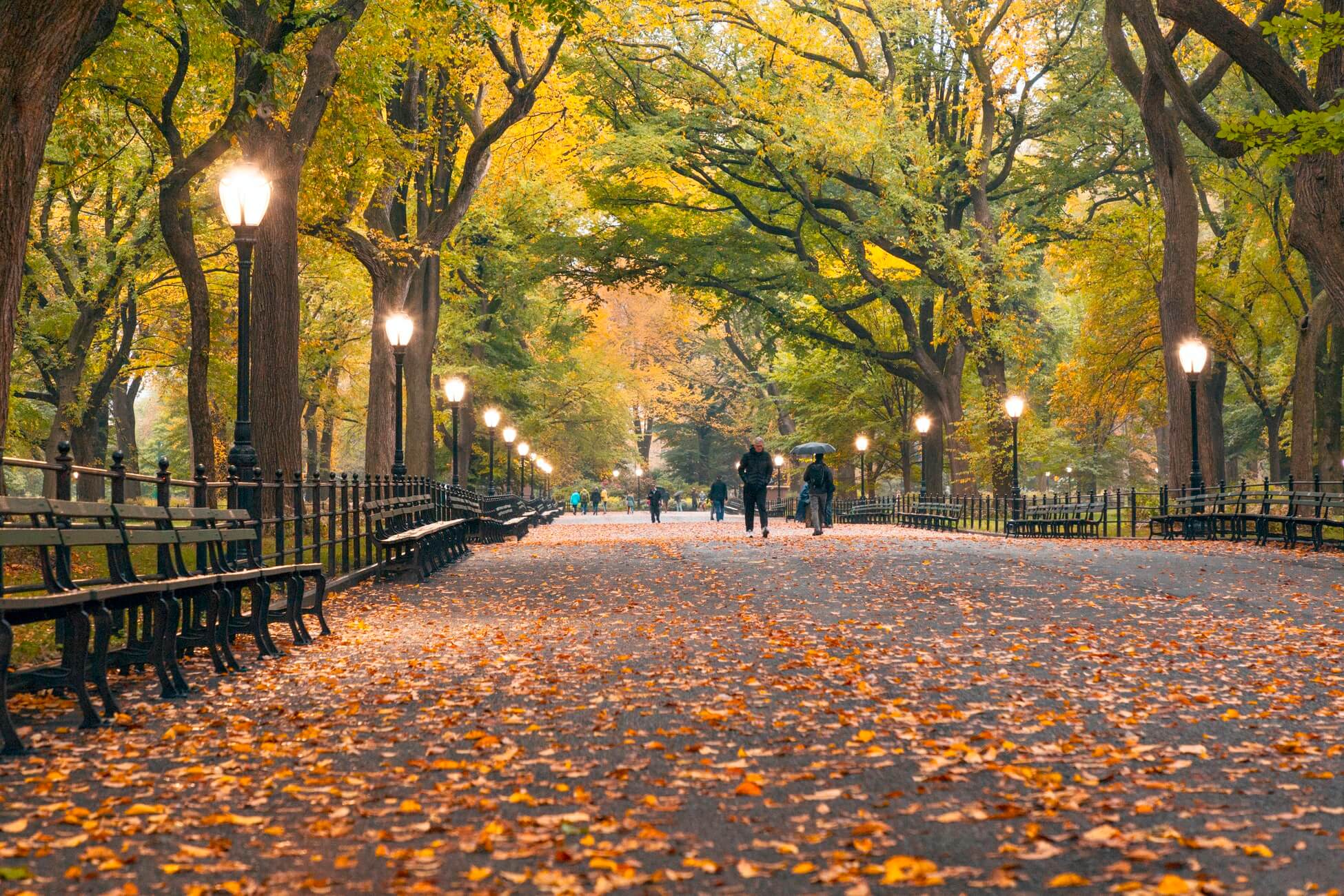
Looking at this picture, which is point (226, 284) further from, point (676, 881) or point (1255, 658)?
point (676, 881)

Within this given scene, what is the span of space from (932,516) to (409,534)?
25.0 metres

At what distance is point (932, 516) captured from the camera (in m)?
39.3

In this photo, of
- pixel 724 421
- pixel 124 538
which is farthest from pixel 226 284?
pixel 724 421

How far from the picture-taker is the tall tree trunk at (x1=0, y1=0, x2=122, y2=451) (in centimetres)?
980

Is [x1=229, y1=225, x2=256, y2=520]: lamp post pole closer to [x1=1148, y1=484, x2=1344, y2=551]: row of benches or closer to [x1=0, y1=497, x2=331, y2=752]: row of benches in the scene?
[x1=0, y1=497, x2=331, y2=752]: row of benches

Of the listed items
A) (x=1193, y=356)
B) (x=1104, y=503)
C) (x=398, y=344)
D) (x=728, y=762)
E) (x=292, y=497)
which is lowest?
(x=728, y=762)

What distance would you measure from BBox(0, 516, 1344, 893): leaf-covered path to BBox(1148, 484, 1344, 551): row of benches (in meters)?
9.68

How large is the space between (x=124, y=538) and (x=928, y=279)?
29165 mm

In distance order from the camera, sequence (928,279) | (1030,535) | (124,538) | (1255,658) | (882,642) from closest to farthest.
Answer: (124,538) < (1255,658) < (882,642) < (1030,535) < (928,279)

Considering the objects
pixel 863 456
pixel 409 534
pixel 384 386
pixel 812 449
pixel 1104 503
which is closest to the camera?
A: pixel 409 534

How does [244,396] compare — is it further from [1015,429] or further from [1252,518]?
[1015,429]

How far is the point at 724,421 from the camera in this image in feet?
286

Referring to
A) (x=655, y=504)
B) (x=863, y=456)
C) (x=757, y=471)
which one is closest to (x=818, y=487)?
(x=757, y=471)

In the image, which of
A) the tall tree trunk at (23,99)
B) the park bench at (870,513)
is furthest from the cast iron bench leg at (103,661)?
the park bench at (870,513)
